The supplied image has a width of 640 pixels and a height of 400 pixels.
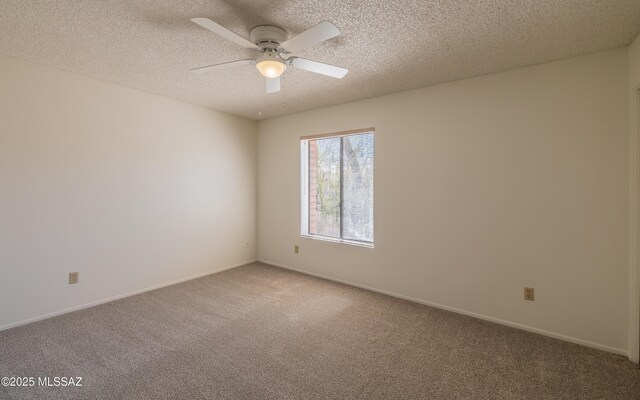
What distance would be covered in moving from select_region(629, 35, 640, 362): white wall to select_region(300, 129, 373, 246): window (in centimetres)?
216

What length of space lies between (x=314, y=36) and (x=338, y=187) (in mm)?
2413

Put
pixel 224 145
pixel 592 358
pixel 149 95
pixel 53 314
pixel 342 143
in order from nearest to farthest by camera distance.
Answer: pixel 592 358 < pixel 53 314 < pixel 149 95 < pixel 342 143 < pixel 224 145

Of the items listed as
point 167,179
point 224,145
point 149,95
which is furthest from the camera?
point 224,145

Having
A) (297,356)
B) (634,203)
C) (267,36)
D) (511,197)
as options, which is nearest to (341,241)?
(297,356)

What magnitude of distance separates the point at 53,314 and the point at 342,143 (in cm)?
358

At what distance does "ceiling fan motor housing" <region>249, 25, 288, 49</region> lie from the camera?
193cm

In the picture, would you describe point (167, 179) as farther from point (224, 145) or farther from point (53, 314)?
point (53, 314)

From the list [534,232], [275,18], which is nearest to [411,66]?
[275,18]

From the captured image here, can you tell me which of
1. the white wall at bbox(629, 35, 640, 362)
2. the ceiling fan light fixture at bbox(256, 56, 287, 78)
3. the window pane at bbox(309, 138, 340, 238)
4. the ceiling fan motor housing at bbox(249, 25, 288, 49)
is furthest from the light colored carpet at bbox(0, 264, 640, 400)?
the ceiling fan motor housing at bbox(249, 25, 288, 49)

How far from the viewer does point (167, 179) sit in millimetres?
3643

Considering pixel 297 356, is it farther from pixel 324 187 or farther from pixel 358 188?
pixel 324 187

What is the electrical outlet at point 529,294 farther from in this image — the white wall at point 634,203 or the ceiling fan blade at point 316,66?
the ceiling fan blade at point 316,66

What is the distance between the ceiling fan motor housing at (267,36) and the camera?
1926mm

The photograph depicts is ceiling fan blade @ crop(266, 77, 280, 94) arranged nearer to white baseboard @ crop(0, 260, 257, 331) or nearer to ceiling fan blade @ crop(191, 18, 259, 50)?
ceiling fan blade @ crop(191, 18, 259, 50)
